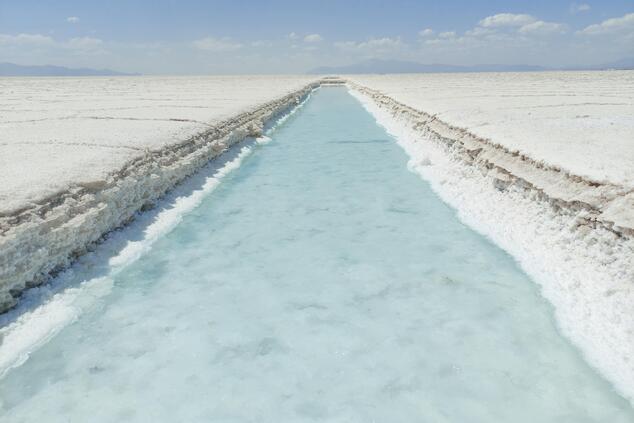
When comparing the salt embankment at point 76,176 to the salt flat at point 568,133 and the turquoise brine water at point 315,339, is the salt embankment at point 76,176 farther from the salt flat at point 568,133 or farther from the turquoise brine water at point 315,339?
the salt flat at point 568,133

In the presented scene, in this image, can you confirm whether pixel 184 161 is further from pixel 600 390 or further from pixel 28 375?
pixel 600 390

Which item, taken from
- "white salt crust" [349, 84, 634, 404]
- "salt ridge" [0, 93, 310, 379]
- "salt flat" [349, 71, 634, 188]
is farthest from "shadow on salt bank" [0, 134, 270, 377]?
"salt flat" [349, 71, 634, 188]

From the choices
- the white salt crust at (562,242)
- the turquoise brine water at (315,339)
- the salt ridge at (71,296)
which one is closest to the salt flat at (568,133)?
the white salt crust at (562,242)

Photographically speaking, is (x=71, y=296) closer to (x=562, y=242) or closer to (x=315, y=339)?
(x=315, y=339)

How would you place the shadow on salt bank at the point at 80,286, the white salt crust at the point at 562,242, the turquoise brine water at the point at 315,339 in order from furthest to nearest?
the shadow on salt bank at the point at 80,286 → the white salt crust at the point at 562,242 → the turquoise brine water at the point at 315,339

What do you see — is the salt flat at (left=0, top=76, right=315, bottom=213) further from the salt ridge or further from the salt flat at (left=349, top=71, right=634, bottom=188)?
the salt flat at (left=349, top=71, right=634, bottom=188)

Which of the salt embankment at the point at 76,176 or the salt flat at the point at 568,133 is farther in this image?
the salt flat at the point at 568,133
